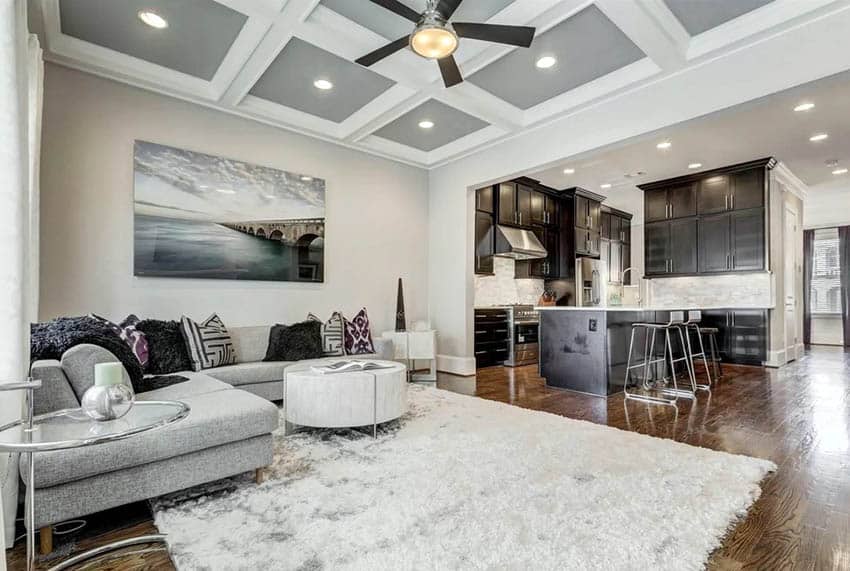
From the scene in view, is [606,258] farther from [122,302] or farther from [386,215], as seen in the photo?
[122,302]

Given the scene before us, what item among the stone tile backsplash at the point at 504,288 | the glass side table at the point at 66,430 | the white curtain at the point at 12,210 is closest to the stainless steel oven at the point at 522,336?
the stone tile backsplash at the point at 504,288

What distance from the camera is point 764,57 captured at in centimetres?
310

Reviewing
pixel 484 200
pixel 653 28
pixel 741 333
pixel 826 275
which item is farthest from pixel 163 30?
pixel 826 275

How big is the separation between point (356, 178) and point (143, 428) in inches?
176

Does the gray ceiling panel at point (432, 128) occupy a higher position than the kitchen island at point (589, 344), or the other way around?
the gray ceiling panel at point (432, 128)

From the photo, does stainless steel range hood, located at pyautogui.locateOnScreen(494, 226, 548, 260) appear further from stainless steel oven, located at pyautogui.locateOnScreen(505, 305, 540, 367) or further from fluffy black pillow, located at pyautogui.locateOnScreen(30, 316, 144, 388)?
fluffy black pillow, located at pyautogui.locateOnScreen(30, 316, 144, 388)

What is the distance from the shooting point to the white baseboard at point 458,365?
18.4 feet

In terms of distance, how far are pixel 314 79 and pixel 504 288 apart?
4.48 metres

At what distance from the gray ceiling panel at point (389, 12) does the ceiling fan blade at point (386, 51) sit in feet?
1.20

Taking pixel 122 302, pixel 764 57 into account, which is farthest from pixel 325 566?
pixel 764 57

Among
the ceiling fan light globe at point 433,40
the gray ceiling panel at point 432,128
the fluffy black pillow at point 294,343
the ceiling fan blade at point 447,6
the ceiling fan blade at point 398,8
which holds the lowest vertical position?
the fluffy black pillow at point 294,343

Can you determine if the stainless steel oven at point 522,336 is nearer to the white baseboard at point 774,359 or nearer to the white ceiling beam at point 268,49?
the white baseboard at point 774,359

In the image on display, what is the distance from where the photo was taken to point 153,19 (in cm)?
314

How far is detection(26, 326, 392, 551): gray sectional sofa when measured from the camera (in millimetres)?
1674
